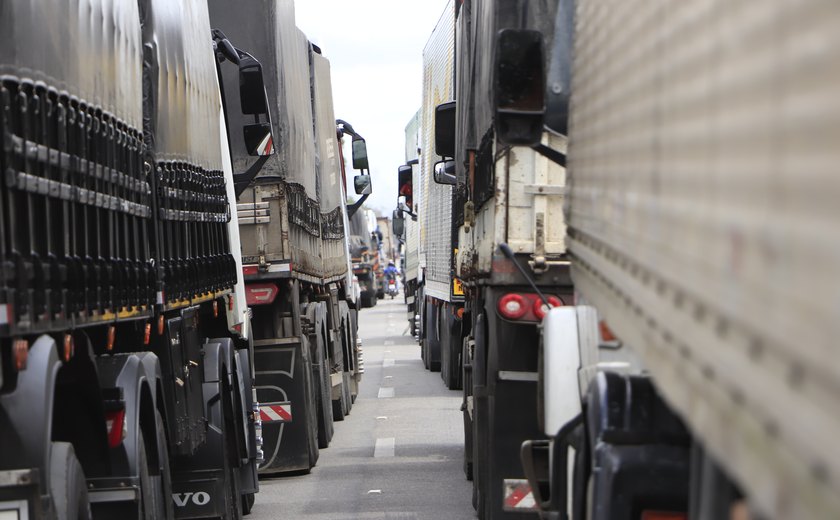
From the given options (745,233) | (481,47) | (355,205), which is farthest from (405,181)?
(745,233)

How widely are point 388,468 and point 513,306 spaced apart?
5.93m

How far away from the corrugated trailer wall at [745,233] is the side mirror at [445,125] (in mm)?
10397

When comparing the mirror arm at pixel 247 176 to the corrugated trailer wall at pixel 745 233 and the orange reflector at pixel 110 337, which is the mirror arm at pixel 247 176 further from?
the corrugated trailer wall at pixel 745 233

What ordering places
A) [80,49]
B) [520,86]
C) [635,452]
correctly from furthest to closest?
[520,86], [80,49], [635,452]

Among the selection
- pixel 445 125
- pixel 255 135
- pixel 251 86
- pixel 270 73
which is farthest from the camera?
pixel 445 125

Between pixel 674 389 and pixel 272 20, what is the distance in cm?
1090

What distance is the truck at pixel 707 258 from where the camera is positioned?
180 centimetres

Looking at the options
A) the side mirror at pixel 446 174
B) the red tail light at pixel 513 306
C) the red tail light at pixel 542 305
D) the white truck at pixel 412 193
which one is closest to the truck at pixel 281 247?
the side mirror at pixel 446 174

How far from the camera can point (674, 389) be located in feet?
9.47

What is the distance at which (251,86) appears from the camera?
11.2m

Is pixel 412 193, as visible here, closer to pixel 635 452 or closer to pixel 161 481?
pixel 161 481

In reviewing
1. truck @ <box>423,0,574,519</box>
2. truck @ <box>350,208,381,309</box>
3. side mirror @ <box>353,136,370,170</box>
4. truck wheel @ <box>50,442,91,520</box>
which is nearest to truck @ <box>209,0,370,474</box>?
truck @ <box>423,0,574,519</box>

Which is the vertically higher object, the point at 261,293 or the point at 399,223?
the point at 261,293

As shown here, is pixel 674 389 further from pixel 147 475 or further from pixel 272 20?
pixel 272 20
